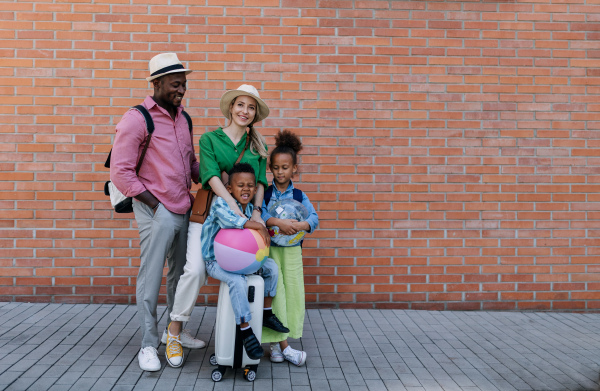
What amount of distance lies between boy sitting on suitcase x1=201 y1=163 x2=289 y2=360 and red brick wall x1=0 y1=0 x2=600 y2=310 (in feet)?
5.26

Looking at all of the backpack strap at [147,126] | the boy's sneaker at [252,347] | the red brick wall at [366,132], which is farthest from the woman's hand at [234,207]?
the red brick wall at [366,132]

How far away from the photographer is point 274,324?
3.69 metres

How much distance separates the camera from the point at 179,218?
12.7 feet

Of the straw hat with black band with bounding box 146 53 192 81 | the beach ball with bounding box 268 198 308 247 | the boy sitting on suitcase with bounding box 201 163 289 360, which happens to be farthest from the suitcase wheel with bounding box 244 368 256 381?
the straw hat with black band with bounding box 146 53 192 81

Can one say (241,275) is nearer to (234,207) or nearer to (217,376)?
(234,207)

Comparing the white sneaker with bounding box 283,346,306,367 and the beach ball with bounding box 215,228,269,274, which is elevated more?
the beach ball with bounding box 215,228,269,274

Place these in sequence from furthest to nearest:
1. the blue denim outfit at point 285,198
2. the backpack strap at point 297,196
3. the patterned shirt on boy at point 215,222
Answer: the backpack strap at point 297,196 < the blue denim outfit at point 285,198 < the patterned shirt on boy at point 215,222

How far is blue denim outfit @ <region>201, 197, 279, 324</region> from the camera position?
11.2ft

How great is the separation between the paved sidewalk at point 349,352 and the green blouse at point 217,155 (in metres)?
1.43

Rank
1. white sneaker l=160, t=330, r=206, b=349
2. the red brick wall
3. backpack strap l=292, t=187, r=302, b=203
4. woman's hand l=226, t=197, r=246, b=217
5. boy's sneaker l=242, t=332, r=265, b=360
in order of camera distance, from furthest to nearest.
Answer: the red brick wall < white sneaker l=160, t=330, r=206, b=349 < backpack strap l=292, t=187, r=302, b=203 < woman's hand l=226, t=197, r=246, b=217 < boy's sneaker l=242, t=332, r=265, b=360

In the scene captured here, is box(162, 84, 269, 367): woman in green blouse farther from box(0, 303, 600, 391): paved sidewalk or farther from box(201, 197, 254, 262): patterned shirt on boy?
box(0, 303, 600, 391): paved sidewalk

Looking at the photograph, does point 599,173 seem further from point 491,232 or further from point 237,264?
point 237,264

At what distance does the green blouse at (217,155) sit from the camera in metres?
3.70

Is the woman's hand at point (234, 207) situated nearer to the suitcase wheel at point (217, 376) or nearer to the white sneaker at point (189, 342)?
the suitcase wheel at point (217, 376)
